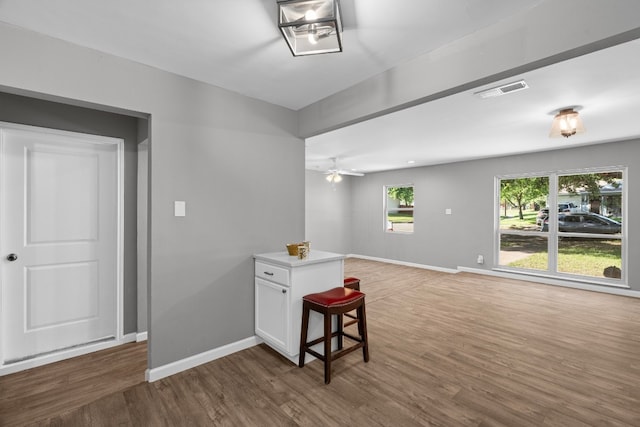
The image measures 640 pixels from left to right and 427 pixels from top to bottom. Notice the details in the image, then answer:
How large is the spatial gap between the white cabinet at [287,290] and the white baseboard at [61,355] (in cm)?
140

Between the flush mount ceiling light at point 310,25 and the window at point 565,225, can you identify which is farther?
the window at point 565,225

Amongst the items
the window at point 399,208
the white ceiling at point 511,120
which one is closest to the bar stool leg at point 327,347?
the white ceiling at point 511,120

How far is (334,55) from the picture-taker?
2.09 m

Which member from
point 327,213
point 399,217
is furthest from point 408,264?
point 327,213

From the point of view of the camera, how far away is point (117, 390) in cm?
214

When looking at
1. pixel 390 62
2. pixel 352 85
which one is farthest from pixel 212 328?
pixel 390 62

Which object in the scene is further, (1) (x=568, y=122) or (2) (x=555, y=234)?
(2) (x=555, y=234)

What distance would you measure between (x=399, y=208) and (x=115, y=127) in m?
6.35

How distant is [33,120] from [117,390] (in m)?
2.30

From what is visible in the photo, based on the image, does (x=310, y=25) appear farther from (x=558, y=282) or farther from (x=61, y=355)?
(x=558, y=282)

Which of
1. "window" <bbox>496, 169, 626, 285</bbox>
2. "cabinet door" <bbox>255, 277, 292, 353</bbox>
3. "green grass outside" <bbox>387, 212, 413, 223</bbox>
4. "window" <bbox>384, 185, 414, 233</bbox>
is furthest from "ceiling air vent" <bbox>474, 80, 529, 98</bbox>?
"green grass outside" <bbox>387, 212, 413, 223</bbox>

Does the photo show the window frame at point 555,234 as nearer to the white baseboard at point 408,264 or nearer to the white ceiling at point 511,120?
the white ceiling at point 511,120

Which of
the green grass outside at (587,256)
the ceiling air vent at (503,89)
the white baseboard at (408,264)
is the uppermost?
the ceiling air vent at (503,89)

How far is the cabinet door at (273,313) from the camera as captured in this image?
2418 mm
